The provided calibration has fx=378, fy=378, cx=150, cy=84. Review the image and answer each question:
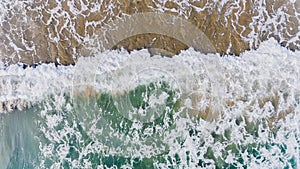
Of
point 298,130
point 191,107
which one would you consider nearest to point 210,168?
point 191,107

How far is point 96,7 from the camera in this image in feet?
16.4

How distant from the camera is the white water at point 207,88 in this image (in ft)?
15.9

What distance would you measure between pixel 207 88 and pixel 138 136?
1.09 meters

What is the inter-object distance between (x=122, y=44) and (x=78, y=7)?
77cm

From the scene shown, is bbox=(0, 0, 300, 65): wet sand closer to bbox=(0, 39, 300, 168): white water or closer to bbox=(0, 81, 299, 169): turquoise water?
bbox=(0, 39, 300, 168): white water

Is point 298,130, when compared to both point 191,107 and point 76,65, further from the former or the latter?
point 76,65

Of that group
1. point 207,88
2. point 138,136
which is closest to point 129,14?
point 207,88

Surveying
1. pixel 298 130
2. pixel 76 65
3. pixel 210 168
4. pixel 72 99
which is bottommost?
pixel 210 168

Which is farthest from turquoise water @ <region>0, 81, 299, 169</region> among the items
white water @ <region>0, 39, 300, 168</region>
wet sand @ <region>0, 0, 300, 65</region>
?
wet sand @ <region>0, 0, 300, 65</region>

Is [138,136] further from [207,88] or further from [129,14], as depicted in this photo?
[129,14]

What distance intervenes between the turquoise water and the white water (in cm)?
1

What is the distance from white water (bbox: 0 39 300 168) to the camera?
4.84 m

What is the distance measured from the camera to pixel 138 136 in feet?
16.1

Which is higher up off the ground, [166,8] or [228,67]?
[166,8]
